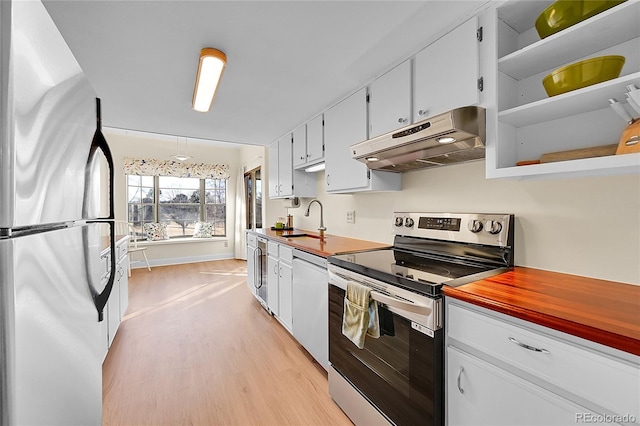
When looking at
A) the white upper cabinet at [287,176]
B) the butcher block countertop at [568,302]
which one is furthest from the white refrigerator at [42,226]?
the white upper cabinet at [287,176]

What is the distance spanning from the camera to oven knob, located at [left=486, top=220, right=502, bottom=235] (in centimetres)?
151

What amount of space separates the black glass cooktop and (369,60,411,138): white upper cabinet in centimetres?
85

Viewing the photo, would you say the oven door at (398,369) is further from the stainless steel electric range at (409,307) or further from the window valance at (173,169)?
the window valance at (173,169)

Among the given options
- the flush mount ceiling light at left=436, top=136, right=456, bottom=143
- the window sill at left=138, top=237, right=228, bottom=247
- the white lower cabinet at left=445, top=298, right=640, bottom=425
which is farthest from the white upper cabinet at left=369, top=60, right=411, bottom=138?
the window sill at left=138, top=237, right=228, bottom=247

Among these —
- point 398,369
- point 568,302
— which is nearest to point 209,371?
point 398,369

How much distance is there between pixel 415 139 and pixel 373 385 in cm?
133

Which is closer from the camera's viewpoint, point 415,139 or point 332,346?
point 415,139

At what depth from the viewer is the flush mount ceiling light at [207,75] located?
172 centimetres

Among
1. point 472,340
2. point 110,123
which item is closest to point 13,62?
point 472,340

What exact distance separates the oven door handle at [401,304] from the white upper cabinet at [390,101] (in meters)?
1.07

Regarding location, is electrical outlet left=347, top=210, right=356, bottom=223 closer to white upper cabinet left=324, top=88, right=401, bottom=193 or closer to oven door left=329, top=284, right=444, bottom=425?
white upper cabinet left=324, top=88, right=401, bottom=193

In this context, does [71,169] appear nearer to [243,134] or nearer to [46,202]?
[46,202]

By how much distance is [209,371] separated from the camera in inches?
83.8

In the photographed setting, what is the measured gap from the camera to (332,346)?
1820 millimetres
